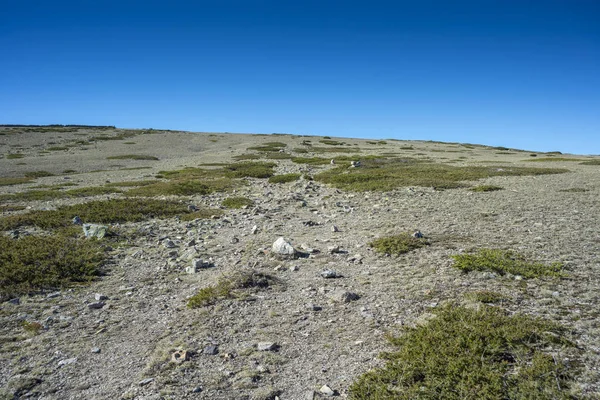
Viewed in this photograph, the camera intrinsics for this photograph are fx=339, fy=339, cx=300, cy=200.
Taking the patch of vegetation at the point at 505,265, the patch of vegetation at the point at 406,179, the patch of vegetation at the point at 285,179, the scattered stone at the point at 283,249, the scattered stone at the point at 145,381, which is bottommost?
the scattered stone at the point at 145,381

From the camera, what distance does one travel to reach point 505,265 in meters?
7.97

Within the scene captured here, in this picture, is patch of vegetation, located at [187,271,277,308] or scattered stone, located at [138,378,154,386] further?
patch of vegetation, located at [187,271,277,308]

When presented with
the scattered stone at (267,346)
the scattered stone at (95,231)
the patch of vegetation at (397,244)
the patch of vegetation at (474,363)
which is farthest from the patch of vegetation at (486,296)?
the scattered stone at (95,231)

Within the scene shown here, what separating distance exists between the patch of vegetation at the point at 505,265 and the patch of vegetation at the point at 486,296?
1.28 meters

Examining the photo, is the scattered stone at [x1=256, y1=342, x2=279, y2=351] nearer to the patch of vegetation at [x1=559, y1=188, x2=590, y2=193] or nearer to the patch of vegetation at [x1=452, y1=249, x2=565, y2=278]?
the patch of vegetation at [x1=452, y1=249, x2=565, y2=278]

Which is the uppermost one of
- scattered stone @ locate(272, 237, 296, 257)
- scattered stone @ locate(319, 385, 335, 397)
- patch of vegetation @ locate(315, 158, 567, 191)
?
patch of vegetation @ locate(315, 158, 567, 191)

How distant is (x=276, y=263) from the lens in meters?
9.62

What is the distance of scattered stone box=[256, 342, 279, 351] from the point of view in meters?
5.75

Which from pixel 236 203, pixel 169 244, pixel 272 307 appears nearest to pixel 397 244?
pixel 272 307

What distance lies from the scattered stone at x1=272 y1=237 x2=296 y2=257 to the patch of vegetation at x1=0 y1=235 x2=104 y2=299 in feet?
16.4

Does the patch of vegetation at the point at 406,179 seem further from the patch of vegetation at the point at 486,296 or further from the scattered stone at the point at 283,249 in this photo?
the patch of vegetation at the point at 486,296

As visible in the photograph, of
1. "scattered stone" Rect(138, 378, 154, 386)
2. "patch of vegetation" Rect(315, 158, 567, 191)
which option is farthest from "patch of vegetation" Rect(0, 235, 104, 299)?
"patch of vegetation" Rect(315, 158, 567, 191)

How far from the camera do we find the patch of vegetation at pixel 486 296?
6.54 metres

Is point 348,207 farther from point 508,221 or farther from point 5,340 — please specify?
point 5,340
